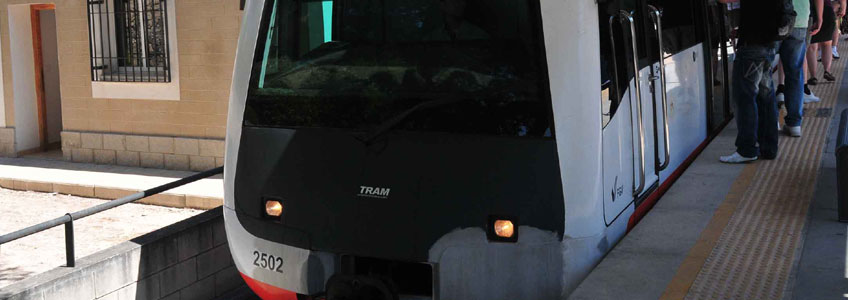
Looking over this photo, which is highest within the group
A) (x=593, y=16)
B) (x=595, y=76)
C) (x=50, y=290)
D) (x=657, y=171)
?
(x=593, y=16)

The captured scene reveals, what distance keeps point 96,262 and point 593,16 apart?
3.29m

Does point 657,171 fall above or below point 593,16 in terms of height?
below

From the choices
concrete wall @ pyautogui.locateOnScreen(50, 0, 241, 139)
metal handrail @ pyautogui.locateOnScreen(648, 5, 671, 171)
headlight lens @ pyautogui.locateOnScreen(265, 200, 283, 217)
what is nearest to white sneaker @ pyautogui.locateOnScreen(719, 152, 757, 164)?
metal handrail @ pyautogui.locateOnScreen(648, 5, 671, 171)

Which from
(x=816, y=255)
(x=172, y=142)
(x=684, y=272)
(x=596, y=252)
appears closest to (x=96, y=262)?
(x=596, y=252)

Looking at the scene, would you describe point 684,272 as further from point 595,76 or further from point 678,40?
point 678,40

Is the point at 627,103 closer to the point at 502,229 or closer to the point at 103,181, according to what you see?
the point at 502,229

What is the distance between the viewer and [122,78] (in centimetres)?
1507

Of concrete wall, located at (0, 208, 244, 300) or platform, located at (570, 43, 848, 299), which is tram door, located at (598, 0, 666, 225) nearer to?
platform, located at (570, 43, 848, 299)

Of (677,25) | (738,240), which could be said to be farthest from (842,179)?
(677,25)

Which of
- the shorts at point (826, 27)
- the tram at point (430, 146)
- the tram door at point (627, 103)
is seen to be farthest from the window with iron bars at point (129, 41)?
the tram door at point (627, 103)

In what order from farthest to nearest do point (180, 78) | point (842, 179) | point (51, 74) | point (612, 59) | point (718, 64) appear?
point (51, 74), point (180, 78), point (718, 64), point (842, 179), point (612, 59)

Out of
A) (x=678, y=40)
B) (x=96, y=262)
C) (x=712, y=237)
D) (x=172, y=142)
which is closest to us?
(x=712, y=237)

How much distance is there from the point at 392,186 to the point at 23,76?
13442mm

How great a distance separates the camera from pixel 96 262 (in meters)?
5.87
